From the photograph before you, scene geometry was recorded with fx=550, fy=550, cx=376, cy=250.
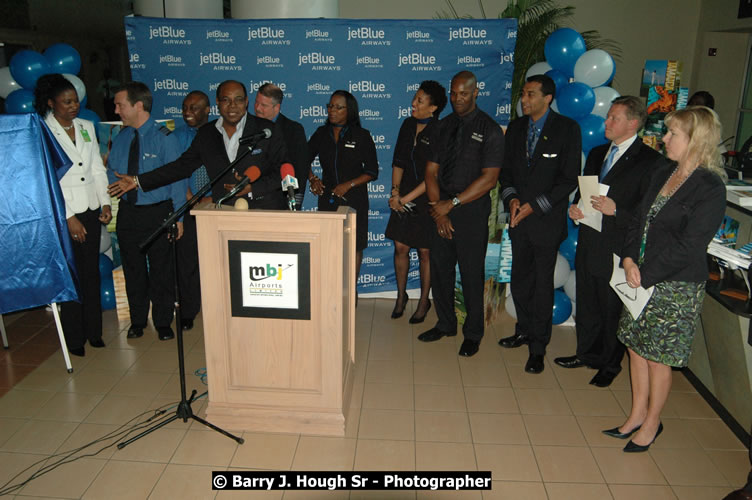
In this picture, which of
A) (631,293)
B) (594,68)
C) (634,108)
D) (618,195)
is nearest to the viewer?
(631,293)

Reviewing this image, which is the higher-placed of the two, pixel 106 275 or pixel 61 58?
pixel 61 58

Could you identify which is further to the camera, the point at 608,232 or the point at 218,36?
the point at 218,36

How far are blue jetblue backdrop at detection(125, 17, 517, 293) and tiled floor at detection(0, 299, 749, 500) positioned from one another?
7.46 ft

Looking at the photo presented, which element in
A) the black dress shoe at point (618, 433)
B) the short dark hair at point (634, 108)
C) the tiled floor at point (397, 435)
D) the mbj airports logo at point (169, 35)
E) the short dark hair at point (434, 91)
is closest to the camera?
the tiled floor at point (397, 435)

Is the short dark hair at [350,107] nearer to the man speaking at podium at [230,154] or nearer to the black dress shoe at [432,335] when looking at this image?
the man speaking at podium at [230,154]

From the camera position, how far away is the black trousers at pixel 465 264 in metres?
3.98

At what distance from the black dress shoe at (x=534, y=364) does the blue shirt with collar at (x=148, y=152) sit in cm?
290

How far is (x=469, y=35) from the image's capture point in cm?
482

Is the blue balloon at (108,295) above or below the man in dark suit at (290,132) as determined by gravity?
below

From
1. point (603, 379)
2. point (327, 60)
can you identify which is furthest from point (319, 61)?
point (603, 379)

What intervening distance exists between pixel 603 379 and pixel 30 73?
502 cm

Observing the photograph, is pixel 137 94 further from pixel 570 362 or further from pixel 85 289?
pixel 570 362

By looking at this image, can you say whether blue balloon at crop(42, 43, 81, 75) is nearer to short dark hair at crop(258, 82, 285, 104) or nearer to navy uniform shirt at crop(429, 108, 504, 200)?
short dark hair at crop(258, 82, 285, 104)

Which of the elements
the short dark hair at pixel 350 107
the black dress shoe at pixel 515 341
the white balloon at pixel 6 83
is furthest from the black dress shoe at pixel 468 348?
the white balloon at pixel 6 83
